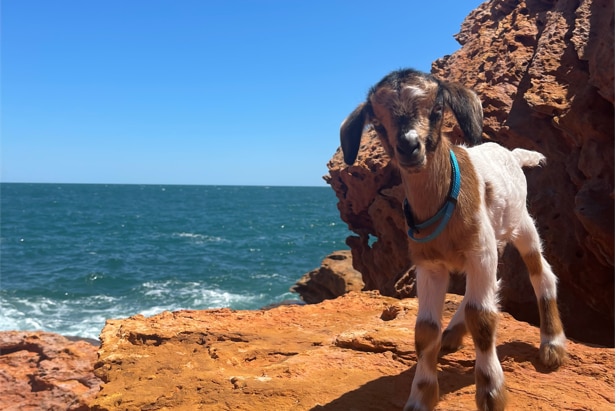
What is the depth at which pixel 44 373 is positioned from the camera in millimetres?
5375

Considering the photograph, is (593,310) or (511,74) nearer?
(593,310)

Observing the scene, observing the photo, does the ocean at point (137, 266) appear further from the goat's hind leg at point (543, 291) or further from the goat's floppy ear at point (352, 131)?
the goat's hind leg at point (543, 291)

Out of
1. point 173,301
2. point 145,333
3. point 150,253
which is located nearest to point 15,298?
point 173,301

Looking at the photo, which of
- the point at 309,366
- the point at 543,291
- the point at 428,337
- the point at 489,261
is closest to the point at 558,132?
the point at 543,291

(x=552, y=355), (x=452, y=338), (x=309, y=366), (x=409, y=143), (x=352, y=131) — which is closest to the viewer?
(x=409, y=143)

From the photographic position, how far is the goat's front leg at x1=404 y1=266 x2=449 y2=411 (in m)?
3.45

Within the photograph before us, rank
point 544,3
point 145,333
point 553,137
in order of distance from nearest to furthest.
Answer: point 145,333, point 553,137, point 544,3

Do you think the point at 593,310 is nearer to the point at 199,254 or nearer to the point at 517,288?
the point at 517,288

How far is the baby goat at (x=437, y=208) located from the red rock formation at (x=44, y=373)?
2973 mm

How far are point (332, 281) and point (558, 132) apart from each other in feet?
31.1

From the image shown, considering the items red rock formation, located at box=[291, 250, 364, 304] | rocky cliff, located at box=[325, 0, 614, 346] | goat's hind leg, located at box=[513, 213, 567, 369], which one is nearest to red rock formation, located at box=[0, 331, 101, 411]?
goat's hind leg, located at box=[513, 213, 567, 369]

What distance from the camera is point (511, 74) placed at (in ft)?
23.6

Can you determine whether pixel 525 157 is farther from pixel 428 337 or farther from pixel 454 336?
pixel 428 337

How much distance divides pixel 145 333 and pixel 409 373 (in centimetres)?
275
